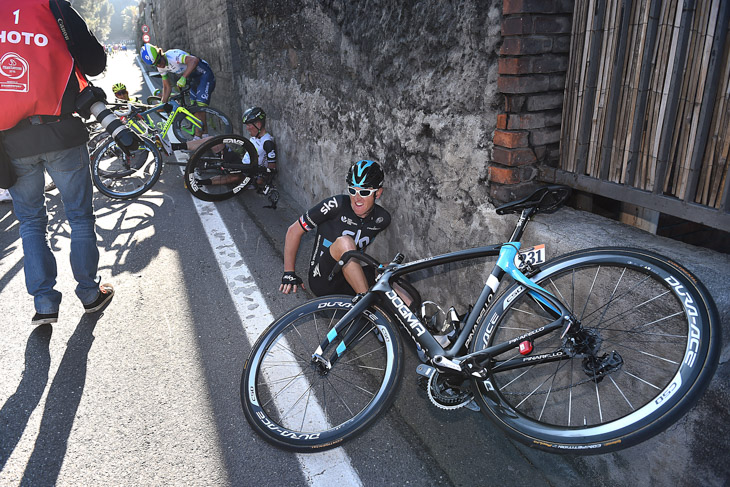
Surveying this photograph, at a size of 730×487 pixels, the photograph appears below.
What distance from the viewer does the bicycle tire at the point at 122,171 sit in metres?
6.48

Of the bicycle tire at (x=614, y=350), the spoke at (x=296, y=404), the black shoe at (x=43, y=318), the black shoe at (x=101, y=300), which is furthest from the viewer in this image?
the black shoe at (x=101, y=300)

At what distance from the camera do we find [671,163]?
226 cm

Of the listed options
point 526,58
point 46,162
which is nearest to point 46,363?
point 46,162

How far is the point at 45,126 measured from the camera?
335 cm

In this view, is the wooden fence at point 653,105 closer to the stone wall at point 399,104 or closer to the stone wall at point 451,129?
the stone wall at point 451,129

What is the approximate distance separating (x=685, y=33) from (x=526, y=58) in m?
0.73

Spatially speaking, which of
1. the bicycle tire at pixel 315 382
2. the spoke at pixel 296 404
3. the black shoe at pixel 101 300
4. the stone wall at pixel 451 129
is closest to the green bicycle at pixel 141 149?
the stone wall at pixel 451 129

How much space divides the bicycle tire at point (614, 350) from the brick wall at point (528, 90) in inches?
28.9

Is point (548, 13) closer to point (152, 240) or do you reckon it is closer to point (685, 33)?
point (685, 33)

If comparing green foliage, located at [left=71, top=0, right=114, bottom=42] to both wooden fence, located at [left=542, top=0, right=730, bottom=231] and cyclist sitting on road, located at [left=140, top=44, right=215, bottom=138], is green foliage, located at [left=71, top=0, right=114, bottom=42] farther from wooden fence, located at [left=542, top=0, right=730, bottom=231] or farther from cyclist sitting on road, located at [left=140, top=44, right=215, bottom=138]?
wooden fence, located at [left=542, top=0, right=730, bottom=231]

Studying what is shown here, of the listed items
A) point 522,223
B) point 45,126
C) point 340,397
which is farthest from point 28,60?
point 522,223

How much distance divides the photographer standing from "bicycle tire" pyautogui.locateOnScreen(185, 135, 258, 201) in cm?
250

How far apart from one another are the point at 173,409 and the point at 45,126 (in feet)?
6.87

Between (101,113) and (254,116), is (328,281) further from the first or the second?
(254,116)
